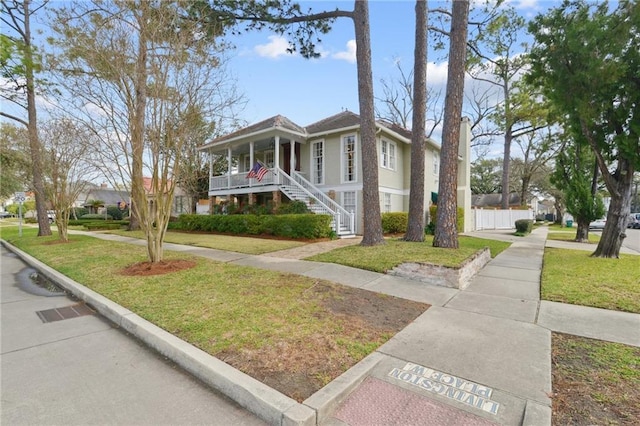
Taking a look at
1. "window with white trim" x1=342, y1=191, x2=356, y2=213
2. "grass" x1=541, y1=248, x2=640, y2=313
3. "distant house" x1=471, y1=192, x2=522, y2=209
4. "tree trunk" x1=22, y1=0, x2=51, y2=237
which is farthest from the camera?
"distant house" x1=471, y1=192, x2=522, y2=209

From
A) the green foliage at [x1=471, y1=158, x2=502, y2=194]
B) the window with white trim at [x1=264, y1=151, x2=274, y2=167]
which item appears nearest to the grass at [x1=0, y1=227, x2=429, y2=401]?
the window with white trim at [x1=264, y1=151, x2=274, y2=167]

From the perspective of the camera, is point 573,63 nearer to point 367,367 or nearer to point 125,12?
point 367,367

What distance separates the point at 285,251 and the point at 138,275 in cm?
443

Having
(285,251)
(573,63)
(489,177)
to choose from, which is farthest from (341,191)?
(489,177)

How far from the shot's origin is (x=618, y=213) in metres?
8.76

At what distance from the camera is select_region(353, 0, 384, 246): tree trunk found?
985 cm

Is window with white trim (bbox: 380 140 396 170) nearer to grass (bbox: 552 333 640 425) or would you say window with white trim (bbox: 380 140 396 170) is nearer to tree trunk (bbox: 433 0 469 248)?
tree trunk (bbox: 433 0 469 248)

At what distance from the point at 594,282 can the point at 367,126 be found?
7.05 metres

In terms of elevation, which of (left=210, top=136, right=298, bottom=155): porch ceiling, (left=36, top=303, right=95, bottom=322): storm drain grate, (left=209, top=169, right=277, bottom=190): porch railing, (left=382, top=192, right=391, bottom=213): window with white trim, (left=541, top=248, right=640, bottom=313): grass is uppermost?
(left=210, top=136, right=298, bottom=155): porch ceiling

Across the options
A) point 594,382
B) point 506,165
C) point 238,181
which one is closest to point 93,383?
point 594,382

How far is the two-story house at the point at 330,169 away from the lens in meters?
15.6

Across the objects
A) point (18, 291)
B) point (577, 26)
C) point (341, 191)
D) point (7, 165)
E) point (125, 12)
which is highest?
point (577, 26)

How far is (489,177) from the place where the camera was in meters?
53.3

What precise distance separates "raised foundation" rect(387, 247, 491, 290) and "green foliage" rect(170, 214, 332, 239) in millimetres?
6493
